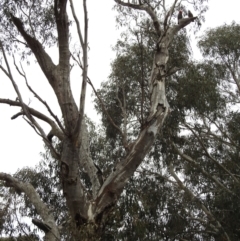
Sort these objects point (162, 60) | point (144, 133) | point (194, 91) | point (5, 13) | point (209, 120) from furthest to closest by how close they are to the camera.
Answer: point (209, 120) → point (194, 91) → point (5, 13) → point (162, 60) → point (144, 133)

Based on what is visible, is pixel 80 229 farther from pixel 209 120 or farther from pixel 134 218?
pixel 209 120

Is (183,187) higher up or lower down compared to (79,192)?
higher up

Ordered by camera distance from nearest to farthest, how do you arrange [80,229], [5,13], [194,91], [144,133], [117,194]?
[80,229] < [117,194] < [144,133] < [5,13] < [194,91]

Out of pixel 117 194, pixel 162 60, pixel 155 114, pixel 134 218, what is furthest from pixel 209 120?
pixel 117 194

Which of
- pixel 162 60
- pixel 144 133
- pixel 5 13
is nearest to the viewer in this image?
pixel 144 133

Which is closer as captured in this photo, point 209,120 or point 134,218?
point 134,218

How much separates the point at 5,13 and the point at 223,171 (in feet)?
15.5

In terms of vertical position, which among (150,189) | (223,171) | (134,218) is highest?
(223,171)

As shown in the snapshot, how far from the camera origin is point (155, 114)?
3.47 m

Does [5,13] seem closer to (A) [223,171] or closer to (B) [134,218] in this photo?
(B) [134,218]

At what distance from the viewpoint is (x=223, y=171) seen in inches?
314

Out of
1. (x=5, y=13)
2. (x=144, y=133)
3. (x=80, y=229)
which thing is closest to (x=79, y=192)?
(x=80, y=229)

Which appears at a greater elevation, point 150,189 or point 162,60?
point 150,189

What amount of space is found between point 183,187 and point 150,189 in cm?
64
